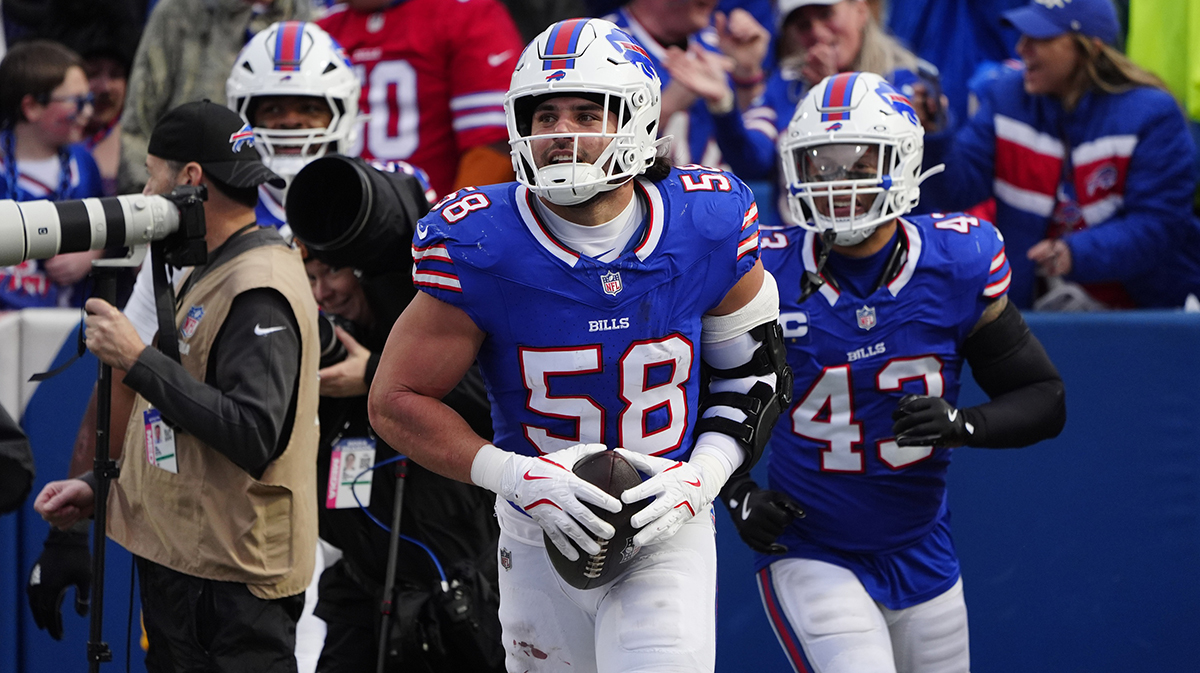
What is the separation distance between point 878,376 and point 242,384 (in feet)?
5.49

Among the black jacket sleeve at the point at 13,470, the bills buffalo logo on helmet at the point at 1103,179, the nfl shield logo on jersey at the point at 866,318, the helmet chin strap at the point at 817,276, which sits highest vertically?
the bills buffalo logo on helmet at the point at 1103,179

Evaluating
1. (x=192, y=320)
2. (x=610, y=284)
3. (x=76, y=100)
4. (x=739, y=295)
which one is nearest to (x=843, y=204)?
(x=739, y=295)

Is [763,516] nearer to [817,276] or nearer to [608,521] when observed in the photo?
[817,276]

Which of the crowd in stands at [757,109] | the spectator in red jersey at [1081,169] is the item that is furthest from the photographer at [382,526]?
the spectator in red jersey at [1081,169]

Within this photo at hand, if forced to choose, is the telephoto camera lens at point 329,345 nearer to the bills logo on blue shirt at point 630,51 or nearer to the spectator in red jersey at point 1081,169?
the bills logo on blue shirt at point 630,51

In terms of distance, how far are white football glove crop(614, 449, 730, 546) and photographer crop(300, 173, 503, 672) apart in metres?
1.05

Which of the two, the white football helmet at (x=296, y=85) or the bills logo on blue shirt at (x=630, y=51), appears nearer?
the bills logo on blue shirt at (x=630, y=51)

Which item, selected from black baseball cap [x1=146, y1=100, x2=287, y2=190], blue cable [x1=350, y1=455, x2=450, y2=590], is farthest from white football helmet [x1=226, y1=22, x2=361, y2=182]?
blue cable [x1=350, y1=455, x2=450, y2=590]

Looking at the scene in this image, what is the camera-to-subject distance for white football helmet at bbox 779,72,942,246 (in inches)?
148

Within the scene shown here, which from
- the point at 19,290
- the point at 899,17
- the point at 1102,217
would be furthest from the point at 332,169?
the point at 899,17

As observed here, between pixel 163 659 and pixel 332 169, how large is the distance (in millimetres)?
1351

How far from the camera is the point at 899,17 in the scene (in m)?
6.45

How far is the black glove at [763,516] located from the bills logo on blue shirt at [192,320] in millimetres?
1475

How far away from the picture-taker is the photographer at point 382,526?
12.8 feet
